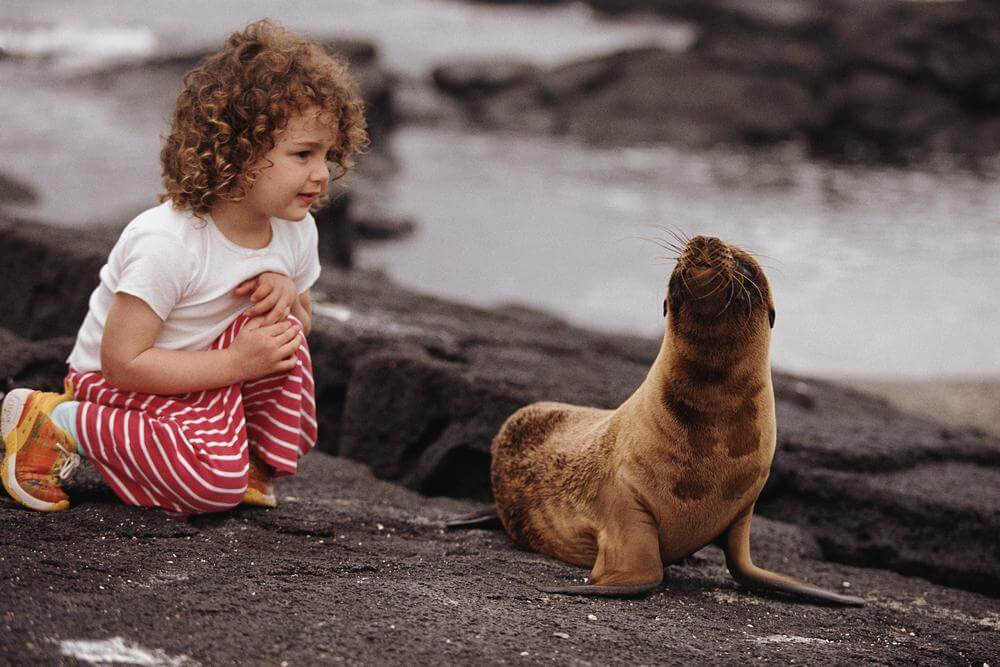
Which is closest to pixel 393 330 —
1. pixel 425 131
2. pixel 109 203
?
pixel 109 203

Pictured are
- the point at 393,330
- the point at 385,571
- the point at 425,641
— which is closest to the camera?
the point at 425,641

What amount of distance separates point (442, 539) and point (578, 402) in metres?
1.27

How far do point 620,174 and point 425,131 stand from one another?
4.48 meters

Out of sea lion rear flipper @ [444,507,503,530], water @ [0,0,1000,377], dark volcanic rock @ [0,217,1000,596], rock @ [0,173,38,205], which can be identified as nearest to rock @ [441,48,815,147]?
water @ [0,0,1000,377]

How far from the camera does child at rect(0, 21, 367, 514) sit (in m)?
2.92

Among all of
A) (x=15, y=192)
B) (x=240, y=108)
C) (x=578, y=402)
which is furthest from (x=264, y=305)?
(x=15, y=192)

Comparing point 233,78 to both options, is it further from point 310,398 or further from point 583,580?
point 583,580

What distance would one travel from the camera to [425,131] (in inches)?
772

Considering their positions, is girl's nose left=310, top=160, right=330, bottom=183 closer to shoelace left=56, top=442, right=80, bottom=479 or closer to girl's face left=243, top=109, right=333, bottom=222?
girl's face left=243, top=109, right=333, bottom=222

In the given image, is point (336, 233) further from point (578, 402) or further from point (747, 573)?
point (747, 573)

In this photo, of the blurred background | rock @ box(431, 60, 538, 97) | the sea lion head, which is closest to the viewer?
the sea lion head

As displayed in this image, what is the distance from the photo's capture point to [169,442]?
9.77ft

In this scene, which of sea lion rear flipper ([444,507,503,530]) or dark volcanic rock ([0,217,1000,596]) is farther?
dark volcanic rock ([0,217,1000,596])

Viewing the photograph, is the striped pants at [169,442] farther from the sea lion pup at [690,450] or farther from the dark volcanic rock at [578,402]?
the dark volcanic rock at [578,402]
